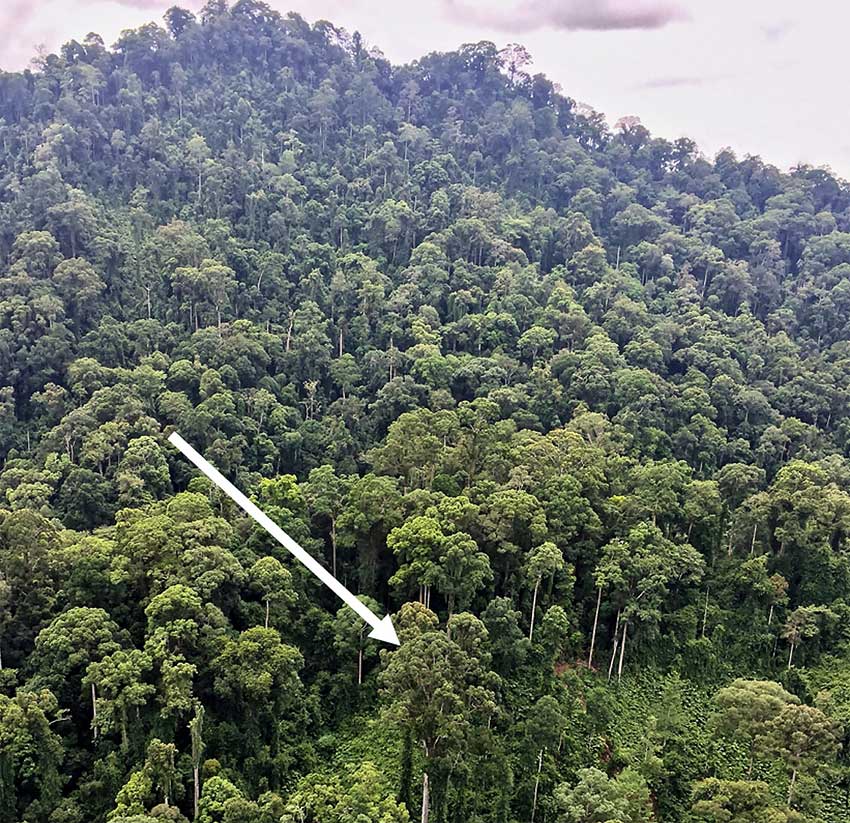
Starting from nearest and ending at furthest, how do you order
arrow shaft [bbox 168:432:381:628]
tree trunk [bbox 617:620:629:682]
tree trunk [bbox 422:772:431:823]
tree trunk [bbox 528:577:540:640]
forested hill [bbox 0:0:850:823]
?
arrow shaft [bbox 168:432:381:628], tree trunk [bbox 422:772:431:823], forested hill [bbox 0:0:850:823], tree trunk [bbox 528:577:540:640], tree trunk [bbox 617:620:629:682]

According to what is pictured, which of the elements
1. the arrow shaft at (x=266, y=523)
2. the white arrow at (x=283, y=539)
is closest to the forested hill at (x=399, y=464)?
the white arrow at (x=283, y=539)

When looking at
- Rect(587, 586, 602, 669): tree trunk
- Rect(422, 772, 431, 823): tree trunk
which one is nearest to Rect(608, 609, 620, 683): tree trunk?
Rect(587, 586, 602, 669): tree trunk

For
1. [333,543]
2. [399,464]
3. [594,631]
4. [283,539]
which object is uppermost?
[283,539]

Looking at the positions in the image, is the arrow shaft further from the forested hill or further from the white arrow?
the forested hill

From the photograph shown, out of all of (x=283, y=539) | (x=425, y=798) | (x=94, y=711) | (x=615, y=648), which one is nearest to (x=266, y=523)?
(x=283, y=539)

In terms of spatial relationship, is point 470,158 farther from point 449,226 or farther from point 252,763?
point 252,763

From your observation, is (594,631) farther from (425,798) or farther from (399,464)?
(399,464)

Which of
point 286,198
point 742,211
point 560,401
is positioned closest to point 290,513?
point 560,401

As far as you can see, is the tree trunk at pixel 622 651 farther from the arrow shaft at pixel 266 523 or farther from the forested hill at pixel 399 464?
the arrow shaft at pixel 266 523
